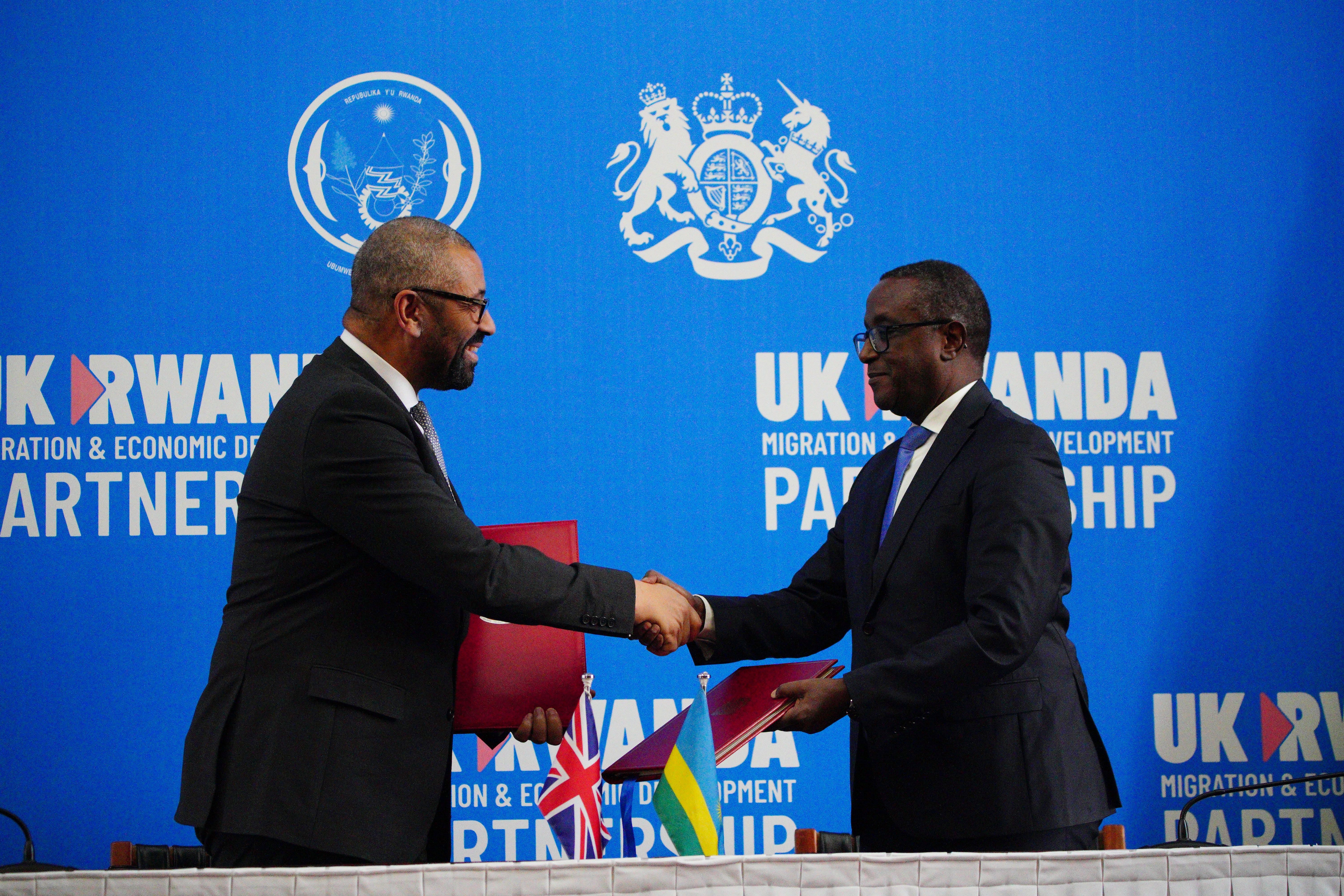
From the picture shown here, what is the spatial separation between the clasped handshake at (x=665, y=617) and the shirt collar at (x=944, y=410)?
0.68 m

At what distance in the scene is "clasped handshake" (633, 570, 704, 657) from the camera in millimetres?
2340

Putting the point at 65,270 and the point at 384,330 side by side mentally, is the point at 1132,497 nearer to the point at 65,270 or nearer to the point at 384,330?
the point at 384,330

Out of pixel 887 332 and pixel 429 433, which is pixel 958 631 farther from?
pixel 429 433

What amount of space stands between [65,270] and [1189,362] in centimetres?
362

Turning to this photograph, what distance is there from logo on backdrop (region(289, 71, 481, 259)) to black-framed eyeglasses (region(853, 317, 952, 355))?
65.1 inches

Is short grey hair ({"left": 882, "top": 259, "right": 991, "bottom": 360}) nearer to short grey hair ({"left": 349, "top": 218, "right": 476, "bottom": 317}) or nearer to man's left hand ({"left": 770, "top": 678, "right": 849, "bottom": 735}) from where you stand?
man's left hand ({"left": 770, "top": 678, "right": 849, "bottom": 735})

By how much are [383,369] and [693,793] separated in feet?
3.18

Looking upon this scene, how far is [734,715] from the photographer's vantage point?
2.14 meters

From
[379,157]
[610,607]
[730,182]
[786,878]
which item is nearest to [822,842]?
[610,607]

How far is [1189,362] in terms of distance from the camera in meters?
3.58

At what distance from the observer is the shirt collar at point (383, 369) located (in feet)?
6.85

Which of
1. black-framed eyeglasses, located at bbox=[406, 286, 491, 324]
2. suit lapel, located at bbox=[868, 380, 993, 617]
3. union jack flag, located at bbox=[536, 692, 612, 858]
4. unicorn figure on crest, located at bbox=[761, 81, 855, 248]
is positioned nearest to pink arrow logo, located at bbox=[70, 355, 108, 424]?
black-framed eyeglasses, located at bbox=[406, 286, 491, 324]

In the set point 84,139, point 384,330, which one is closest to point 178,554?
point 84,139

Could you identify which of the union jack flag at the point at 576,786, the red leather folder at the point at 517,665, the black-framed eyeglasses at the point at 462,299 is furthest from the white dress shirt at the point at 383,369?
the union jack flag at the point at 576,786
